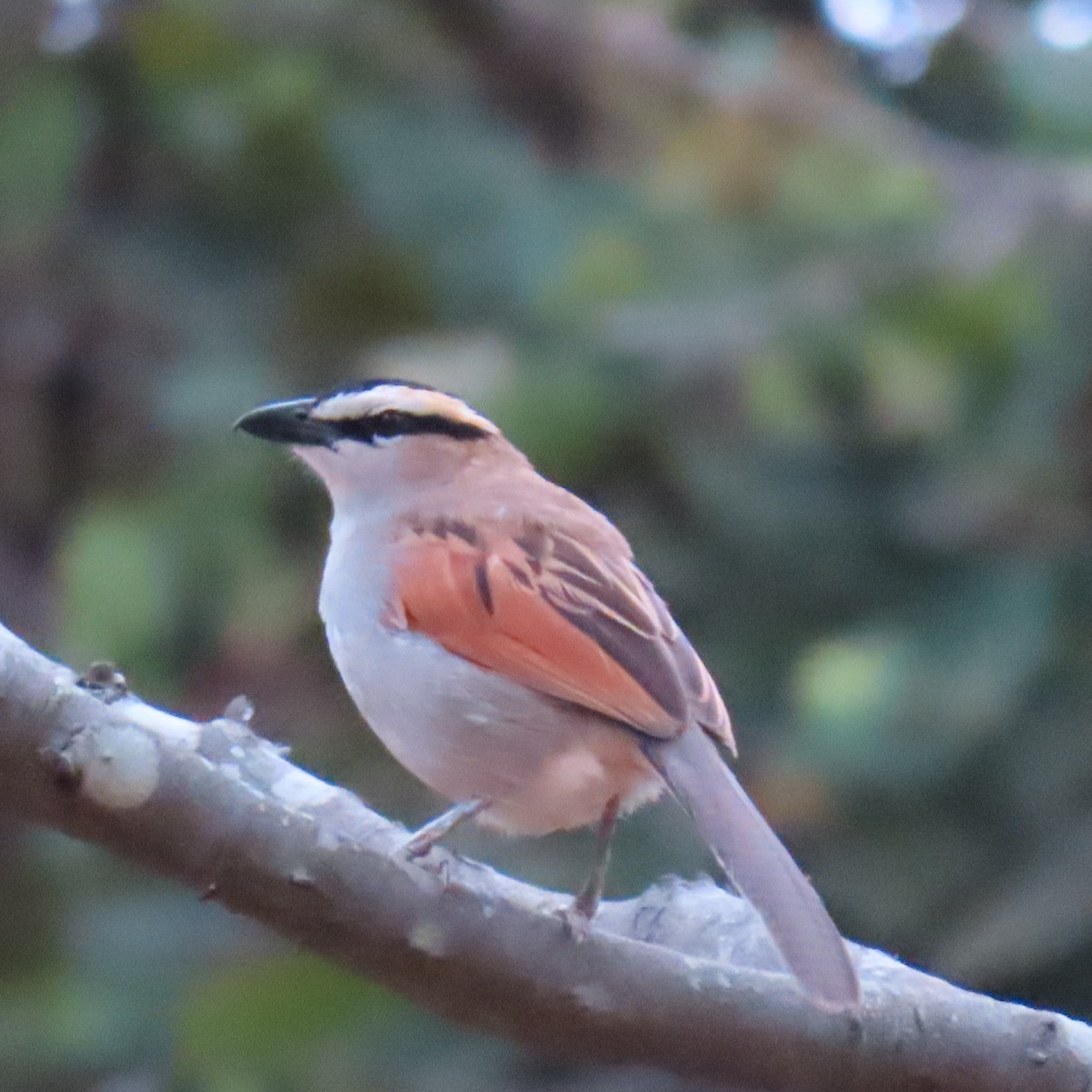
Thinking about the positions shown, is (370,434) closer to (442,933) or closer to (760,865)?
(760,865)

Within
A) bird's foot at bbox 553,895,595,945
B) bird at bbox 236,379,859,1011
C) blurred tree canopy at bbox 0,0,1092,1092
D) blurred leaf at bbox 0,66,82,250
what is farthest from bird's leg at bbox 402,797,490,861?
blurred leaf at bbox 0,66,82,250

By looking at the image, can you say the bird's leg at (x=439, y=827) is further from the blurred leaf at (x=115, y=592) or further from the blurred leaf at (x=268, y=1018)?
the blurred leaf at (x=115, y=592)

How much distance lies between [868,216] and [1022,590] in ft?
4.43

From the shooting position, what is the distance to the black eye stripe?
406cm

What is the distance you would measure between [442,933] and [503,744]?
78 cm

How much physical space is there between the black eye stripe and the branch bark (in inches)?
57.8

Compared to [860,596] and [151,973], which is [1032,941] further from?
[151,973]

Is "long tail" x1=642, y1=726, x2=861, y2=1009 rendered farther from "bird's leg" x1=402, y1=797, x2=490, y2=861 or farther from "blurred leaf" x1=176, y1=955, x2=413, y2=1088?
"blurred leaf" x1=176, y1=955, x2=413, y2=1088

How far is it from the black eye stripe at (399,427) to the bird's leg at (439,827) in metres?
1.02

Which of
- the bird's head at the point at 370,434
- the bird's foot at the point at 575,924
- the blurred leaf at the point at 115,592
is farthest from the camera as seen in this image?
the blurred leaf at the point at 115,592

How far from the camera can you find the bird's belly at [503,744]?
→ 10.5 feet

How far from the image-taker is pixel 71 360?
711 cm

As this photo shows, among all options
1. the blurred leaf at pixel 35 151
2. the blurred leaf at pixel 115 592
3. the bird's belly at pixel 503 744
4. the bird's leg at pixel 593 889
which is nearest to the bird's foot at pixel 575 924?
the bird's leg at pixel 593 889

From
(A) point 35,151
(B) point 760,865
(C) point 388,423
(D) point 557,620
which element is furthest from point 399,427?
(A) point 35,151
